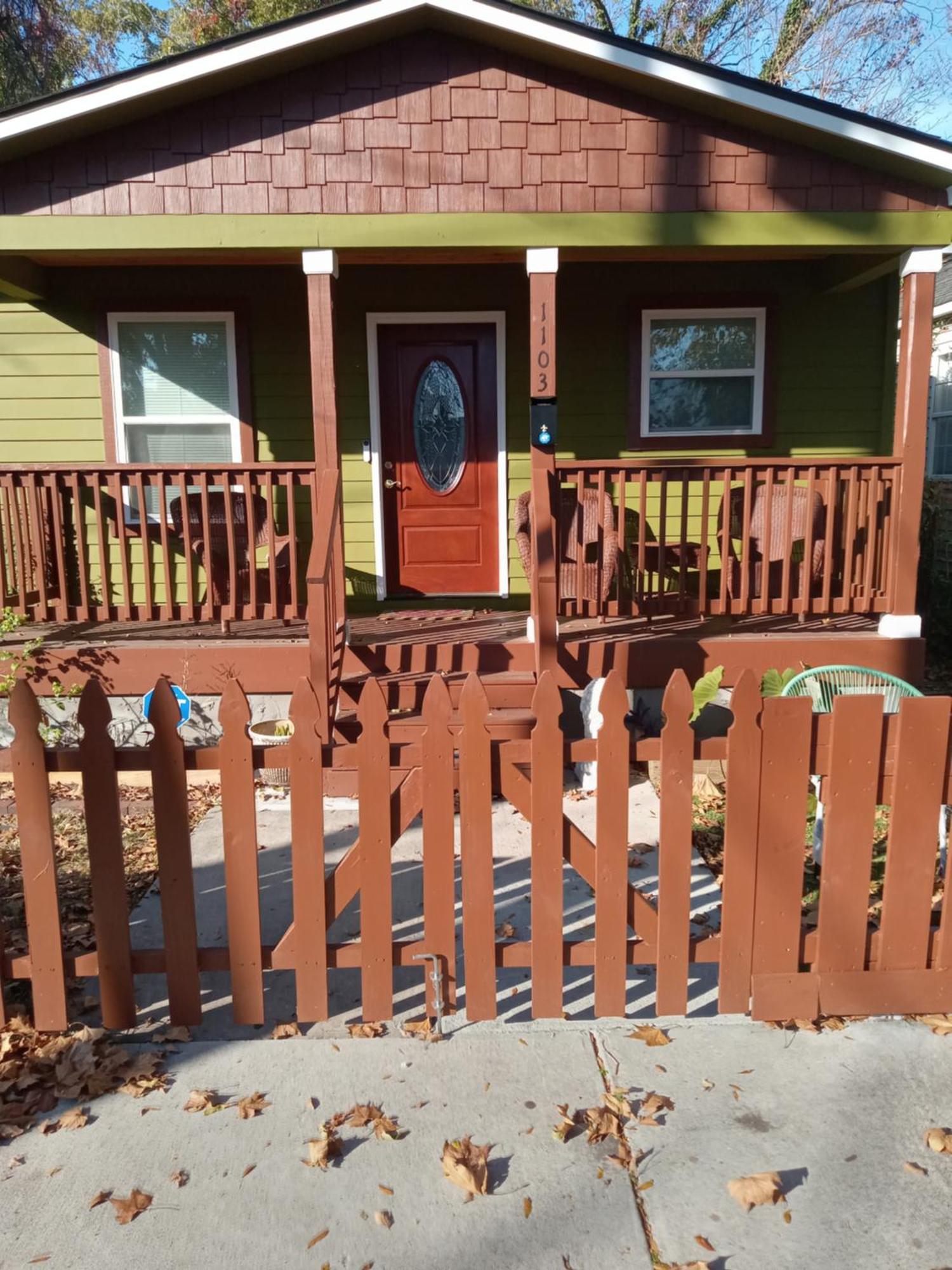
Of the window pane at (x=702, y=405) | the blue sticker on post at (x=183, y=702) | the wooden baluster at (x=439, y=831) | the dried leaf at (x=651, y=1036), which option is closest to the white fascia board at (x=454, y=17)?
the window pane at (x=702, y=405)

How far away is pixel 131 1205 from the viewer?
2.21 meters

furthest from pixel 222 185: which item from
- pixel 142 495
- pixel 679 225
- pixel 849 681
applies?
pixel 849 681

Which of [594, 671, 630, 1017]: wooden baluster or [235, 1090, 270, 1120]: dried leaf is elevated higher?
[594, 671, 630, 1017]: wooden baluster

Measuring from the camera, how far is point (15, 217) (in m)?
5.70

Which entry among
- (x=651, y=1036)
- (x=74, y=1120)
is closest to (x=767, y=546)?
(x=651, y=1036)

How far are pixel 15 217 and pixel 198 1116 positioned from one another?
5380mm

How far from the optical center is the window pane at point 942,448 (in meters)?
11.5

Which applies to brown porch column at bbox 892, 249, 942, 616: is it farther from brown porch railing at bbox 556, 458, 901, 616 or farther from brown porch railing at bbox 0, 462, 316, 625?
brown porch railing at bbox 0, 462, 316, 625

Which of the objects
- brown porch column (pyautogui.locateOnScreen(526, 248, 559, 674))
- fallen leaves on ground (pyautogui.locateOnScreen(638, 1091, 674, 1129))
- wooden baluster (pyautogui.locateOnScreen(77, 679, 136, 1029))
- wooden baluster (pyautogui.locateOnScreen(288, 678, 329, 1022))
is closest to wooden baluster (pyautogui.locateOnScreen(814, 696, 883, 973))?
fallen leaves on ground (pyautogui.locateOnScreen(638, 1091, 674, 1129))

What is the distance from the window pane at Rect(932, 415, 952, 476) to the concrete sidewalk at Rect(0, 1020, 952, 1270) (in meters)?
10.2

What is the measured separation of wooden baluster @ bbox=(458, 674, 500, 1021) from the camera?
2.76 metres

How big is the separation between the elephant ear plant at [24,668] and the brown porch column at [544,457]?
3.02m

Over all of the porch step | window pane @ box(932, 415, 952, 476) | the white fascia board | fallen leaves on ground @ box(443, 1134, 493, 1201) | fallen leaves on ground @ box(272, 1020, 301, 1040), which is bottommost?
fallen leaves on ground @ box(272, 1020, 301, 1040)

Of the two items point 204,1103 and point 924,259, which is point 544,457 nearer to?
point 924,259
